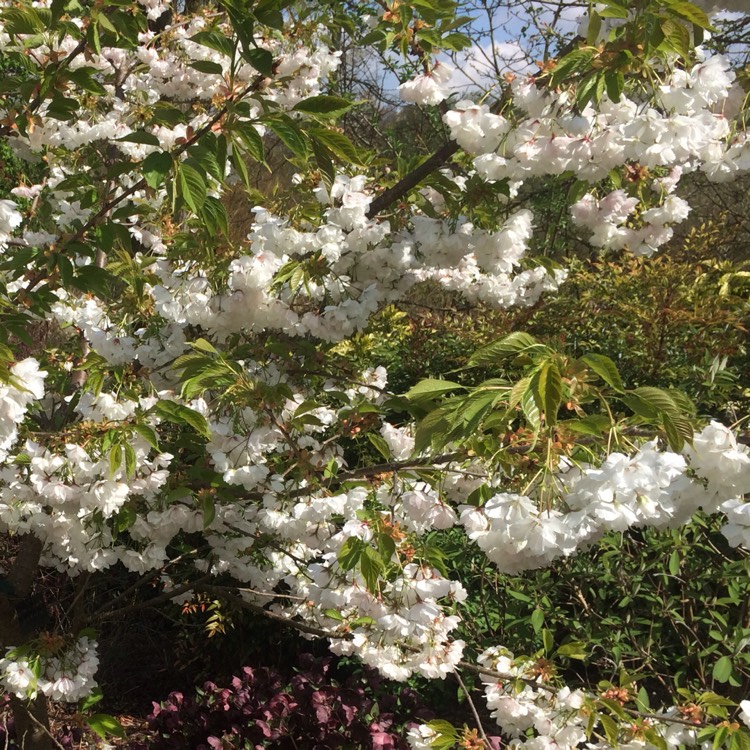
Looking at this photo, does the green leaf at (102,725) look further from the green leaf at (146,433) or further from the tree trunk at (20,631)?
the green leaf at (146,433)

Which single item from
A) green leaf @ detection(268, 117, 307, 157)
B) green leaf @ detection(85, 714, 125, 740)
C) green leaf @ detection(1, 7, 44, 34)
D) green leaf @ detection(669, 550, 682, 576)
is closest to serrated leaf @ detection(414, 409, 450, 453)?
green leaf @ detection(268, 117, 307, 157)

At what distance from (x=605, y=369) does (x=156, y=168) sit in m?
0.98

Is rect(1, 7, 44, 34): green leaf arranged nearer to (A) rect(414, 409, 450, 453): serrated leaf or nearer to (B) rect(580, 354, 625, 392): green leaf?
(A) rect(414, 409, 450, 453): serrated leaf

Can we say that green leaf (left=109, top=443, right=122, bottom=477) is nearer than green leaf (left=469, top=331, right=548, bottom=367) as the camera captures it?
No

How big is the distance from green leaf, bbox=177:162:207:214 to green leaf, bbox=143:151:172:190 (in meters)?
0.03

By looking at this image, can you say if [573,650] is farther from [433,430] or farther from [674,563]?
[433,430]

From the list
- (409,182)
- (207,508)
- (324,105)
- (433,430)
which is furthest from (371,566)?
(409,182)

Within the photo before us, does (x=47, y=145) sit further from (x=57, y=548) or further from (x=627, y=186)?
(x=627, y=186)

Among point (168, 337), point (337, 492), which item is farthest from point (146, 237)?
point (337, 492)

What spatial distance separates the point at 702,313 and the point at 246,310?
117 inches

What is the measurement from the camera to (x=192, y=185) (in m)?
1.54

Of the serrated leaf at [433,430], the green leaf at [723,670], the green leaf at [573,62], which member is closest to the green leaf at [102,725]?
the serrated leaf at [433,430]

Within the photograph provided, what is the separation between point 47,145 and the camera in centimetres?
288

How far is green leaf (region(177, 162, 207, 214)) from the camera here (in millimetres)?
1517
